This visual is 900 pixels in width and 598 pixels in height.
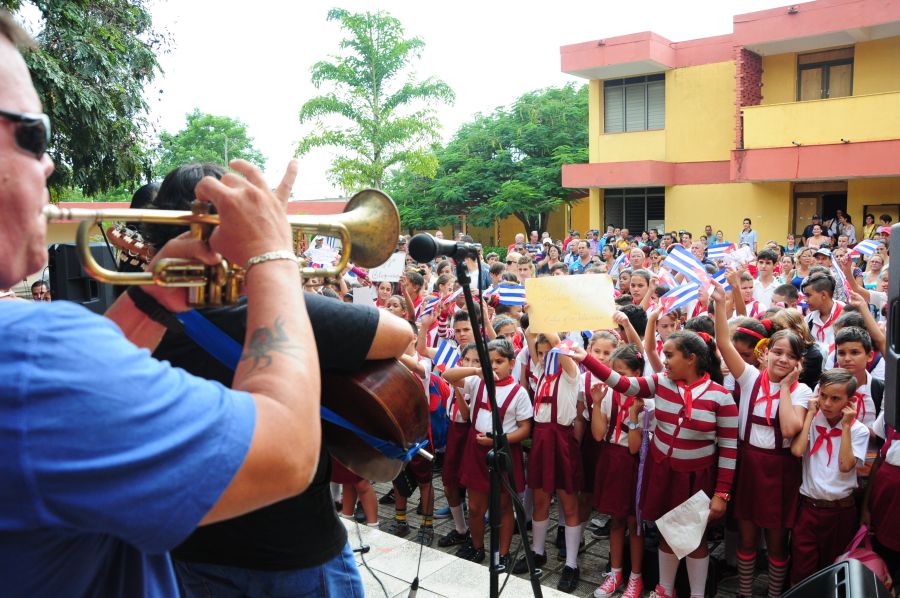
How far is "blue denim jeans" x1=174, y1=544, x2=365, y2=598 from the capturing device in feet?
5.62

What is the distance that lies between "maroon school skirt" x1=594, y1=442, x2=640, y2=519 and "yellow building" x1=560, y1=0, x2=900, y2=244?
55.2 feet

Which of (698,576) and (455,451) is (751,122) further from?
(698,576)

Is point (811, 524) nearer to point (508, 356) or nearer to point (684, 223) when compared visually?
point (508, 356)

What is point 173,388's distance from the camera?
34.1 inches

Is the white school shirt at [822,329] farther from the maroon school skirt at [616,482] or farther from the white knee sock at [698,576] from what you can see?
the white knee sock at [698,576]

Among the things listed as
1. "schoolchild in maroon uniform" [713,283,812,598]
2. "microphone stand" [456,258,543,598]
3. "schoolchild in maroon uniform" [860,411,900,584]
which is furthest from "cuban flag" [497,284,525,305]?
"microphone stand" [456,258,543,598]

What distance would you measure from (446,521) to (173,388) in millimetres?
5564

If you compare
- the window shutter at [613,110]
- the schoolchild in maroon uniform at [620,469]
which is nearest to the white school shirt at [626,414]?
the schoolchild in maroon uniform at [620,469]

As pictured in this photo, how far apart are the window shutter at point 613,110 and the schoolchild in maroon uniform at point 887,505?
21283mm

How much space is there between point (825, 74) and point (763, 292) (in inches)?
587

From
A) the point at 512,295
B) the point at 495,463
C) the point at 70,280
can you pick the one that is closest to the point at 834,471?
the point at 495,463

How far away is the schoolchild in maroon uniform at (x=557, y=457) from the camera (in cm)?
505

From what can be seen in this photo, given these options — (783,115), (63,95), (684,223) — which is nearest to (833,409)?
(63,95)

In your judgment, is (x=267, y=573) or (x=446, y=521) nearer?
(x=267, y=573)
